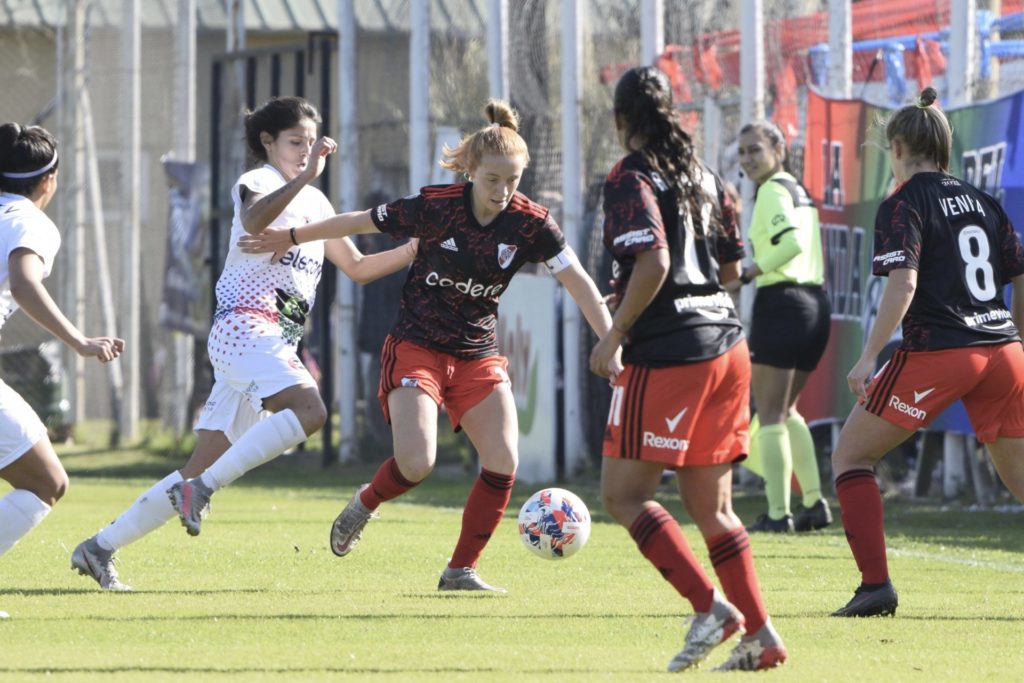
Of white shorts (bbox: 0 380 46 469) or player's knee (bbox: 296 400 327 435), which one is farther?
player's knee (bbox: 296 400 327 435)

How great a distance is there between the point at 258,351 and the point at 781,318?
378 cm

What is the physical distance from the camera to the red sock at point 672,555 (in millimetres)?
5590

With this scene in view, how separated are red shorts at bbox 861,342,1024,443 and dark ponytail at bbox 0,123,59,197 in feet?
10.6

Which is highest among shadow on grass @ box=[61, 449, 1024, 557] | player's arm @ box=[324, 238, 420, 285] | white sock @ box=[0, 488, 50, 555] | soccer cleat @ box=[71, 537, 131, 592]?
player's arm @ box=[324, 238, 420, 285]

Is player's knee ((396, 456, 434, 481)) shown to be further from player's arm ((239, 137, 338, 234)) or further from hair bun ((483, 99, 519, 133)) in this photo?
hair bun ((483, 99, 519, 133))

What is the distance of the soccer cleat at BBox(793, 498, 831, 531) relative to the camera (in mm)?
10672

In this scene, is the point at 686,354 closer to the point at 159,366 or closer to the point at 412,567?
the point at 412,567

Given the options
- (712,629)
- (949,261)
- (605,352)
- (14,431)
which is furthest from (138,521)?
(949,261)

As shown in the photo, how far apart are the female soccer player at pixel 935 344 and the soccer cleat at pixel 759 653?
1.41 m

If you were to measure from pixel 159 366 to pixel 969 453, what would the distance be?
11575 mm

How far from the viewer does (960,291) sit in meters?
6.91

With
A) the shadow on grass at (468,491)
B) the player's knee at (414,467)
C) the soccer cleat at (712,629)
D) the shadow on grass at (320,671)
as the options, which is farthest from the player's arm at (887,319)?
the shadow on grass at (468,491)

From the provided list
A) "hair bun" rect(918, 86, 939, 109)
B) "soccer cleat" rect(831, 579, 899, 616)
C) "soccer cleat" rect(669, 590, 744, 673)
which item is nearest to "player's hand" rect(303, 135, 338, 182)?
"hair bun" rect(918, 86, 939, 109)

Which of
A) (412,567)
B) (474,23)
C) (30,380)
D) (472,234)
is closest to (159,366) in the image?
(30,380)
